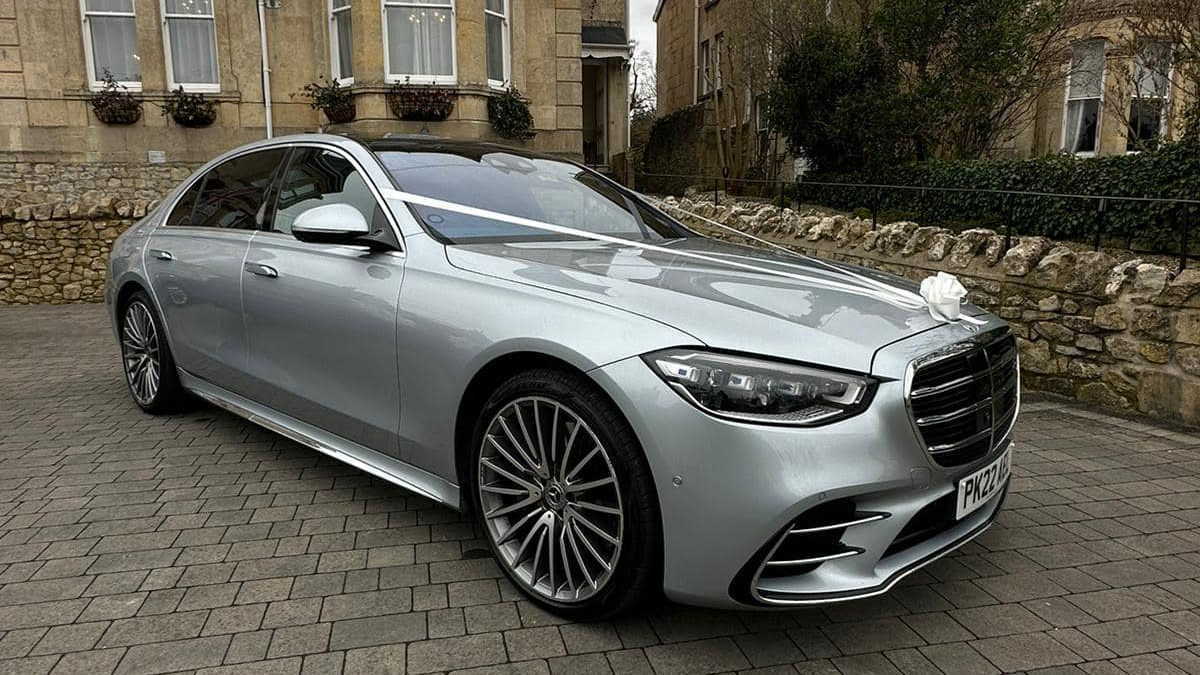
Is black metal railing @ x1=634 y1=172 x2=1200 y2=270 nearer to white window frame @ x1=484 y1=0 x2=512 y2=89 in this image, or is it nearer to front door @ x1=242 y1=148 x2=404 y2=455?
front door @ x1=242 y1=148 x2=404 y2=455

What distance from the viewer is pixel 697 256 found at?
11.0 feet

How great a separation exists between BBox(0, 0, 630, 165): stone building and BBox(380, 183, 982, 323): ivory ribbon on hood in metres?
10.4

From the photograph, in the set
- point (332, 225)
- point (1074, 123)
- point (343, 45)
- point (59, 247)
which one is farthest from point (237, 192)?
point (1074, 123)

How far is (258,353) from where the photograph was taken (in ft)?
12.9

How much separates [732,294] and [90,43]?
51.4 feet

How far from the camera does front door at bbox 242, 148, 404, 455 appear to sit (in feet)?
10.6

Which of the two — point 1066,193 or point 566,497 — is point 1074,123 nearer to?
point 1066,193

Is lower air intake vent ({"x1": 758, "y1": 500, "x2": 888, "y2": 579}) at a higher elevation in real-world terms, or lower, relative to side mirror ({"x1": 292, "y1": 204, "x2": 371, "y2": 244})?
lower

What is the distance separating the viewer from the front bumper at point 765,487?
2221mm

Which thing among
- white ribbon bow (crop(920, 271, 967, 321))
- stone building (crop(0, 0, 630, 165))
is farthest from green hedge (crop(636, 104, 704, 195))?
white ribbon bow (crop(920, 271, 967, 321))

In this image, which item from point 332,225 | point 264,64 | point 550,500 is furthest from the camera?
point 264,64

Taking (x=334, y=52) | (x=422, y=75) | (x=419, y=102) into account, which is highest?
(x=334, y=52)

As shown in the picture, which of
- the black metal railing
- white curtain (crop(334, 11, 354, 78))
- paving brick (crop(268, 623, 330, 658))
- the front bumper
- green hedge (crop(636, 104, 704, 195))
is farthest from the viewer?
green hedge (crop(636, 104, 704, 195))

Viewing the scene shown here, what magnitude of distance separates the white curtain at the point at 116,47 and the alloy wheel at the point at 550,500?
14673mm
